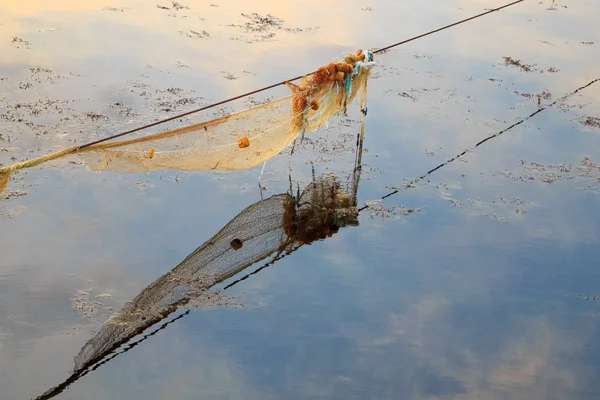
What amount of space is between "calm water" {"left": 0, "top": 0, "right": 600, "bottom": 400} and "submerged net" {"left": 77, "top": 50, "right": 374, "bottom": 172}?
69cm

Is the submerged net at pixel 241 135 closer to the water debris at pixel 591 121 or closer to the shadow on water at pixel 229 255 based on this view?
the shadow on water at pixel 229 255

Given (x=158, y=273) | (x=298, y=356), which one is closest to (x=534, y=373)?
(x=298, y=356)

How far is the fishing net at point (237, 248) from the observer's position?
17.7 feet

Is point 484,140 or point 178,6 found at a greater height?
point 178,6

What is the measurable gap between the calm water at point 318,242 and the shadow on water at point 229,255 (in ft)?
0.29

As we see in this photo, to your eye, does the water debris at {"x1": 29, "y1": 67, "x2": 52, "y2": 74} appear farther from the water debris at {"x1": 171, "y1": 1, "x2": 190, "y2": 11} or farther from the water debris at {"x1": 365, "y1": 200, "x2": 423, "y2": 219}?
the water debris at {"x1": 365, "y1": 200, "x2": 423, "y2": 219}

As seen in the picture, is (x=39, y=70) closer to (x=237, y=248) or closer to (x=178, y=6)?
(x=178, y=6)

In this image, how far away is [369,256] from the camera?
670cm

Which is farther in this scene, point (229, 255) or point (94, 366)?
point (229, 255)

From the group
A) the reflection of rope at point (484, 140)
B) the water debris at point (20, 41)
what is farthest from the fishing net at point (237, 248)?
the water debris at point (20, 41)

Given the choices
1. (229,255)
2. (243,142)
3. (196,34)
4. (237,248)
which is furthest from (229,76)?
(229,255)

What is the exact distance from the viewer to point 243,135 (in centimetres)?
662

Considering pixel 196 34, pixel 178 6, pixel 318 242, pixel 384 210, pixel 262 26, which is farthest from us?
pixel 178 6

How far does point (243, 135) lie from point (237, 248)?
1.02 m
